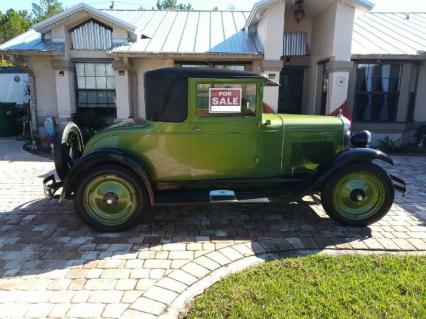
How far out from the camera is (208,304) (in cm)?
293

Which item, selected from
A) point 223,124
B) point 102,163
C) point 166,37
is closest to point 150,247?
point 102,163

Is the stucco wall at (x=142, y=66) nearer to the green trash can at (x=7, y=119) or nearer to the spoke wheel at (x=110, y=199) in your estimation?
the green trash can at (x=7, y=119)

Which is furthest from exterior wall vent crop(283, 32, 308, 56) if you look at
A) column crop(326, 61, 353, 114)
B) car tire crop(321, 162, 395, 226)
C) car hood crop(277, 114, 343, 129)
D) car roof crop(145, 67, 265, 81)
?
car tire crop(321, 162, 395, 226)

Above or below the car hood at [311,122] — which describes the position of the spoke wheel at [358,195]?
below

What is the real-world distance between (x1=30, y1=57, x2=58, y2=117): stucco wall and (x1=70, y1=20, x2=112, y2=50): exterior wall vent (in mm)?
1053

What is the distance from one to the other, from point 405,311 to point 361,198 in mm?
1885

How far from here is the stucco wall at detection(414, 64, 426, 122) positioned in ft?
35.4

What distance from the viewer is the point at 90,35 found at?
1054 cm

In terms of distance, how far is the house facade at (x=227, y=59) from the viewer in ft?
31.1

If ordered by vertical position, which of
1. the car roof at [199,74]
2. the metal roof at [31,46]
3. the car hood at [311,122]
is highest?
the metal roof at [31,46]

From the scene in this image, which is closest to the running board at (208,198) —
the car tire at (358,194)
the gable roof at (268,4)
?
the car tire at (358,194)

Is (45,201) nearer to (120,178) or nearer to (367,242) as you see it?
(120,178)

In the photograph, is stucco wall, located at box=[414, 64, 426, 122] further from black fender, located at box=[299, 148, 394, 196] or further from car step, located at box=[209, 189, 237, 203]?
car step, located at box=[209, 189, 237, 203]

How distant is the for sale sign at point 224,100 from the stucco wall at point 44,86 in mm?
8225
